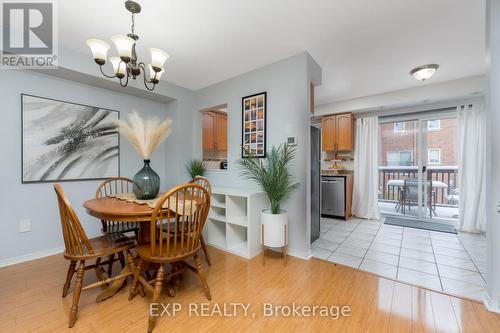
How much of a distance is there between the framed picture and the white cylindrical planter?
0.87 meters

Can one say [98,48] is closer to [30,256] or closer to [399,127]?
[30,256]

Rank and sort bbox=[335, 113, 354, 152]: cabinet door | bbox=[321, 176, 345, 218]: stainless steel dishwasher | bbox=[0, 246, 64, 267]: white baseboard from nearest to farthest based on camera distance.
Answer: bbox=[0, 246, 64, 267]: white baseboard, bbox=[321, 176, 345, 218]: stainless steel dishwasher, bbox=[335, 113, 354, 152]: cabinet door

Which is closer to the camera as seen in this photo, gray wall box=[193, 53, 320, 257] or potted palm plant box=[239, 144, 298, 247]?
potted palm plant box=[239, 144, 298, 247]

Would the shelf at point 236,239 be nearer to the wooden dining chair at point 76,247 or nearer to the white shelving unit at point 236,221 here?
the white shelving unit at point 236,221

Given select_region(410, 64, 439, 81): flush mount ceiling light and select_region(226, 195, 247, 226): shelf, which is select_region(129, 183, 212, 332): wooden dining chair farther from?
select_region(410, 64, 439, 81): flush mount ceiling light

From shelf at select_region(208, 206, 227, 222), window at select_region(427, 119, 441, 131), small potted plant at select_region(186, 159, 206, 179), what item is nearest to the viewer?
shelf at select_region(208, 206, 227, 222)

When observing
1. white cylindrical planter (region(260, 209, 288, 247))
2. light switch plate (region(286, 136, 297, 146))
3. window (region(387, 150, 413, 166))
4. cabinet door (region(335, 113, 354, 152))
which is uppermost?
cabinet door (region(335, 113, 354, 152))

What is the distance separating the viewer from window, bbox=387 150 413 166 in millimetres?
4231

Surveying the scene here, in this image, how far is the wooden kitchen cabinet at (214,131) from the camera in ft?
14.0

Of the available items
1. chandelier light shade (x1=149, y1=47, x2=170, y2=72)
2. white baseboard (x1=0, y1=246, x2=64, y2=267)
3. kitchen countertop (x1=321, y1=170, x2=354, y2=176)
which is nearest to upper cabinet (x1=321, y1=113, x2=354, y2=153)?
kitchen countertop (x1=321, y1=170, x2=354, y2=176)

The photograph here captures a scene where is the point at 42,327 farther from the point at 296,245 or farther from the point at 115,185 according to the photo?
the point at 296,245

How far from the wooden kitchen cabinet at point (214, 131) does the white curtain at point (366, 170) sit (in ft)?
9.53

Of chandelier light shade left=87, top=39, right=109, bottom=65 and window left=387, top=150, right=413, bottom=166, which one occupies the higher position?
chandelier light shade left=87, top=39, right=109, bottom=65

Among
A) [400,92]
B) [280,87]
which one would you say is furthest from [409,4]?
[400,92]
